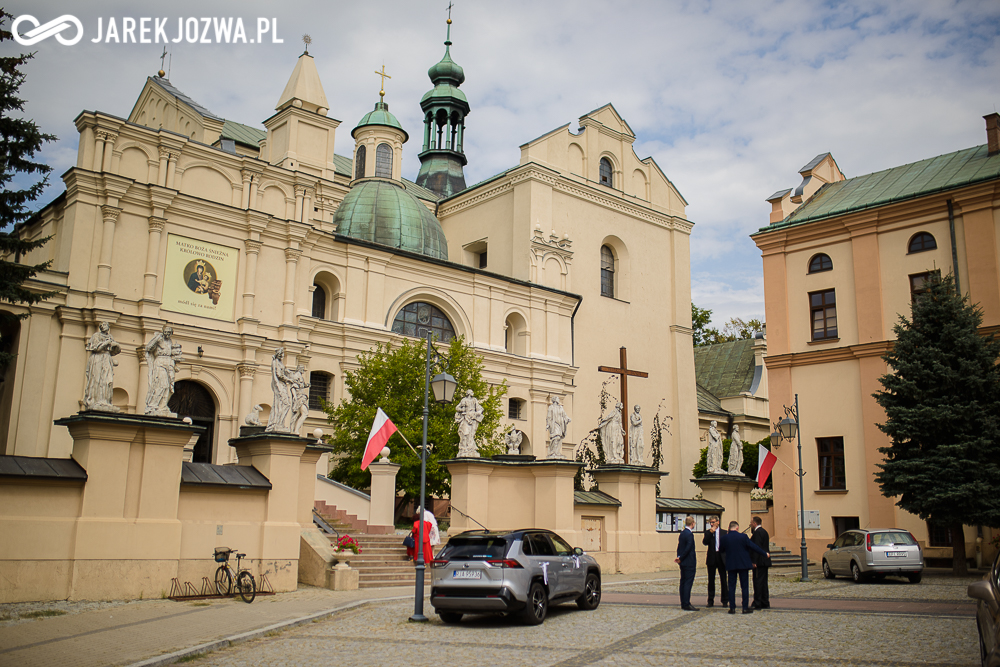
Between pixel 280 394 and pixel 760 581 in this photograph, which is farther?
pixel 280 394

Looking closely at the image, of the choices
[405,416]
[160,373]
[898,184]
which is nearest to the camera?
[160,373]

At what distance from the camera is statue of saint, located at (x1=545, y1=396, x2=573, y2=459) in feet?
68.8

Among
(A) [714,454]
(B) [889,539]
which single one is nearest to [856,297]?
(A) [714,454]

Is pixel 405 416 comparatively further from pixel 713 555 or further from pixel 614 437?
pixel 713 555

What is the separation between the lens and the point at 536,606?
1262cm

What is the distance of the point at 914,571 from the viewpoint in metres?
20.0

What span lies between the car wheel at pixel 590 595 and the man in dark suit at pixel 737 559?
2.21 m

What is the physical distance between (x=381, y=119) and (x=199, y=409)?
1851cm

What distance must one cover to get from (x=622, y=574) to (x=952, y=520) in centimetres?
872

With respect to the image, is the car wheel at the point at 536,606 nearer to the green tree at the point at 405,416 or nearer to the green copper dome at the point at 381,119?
the green tree at the point at 405,416

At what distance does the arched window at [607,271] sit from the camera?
43.8m

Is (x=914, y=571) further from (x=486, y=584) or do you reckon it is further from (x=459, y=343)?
(x=459, y=343)

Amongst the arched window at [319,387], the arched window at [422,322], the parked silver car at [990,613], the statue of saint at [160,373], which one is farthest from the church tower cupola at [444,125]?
the parked silver car at [990,613]

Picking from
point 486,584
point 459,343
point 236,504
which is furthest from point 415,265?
point 486,584
